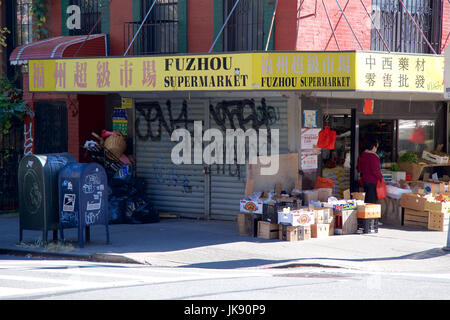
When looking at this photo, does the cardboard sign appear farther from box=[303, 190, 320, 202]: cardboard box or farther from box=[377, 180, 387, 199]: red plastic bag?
box=[377, 180, 387, 199]: red plastic bag

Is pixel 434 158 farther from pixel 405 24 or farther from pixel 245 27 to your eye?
pixel 245 27

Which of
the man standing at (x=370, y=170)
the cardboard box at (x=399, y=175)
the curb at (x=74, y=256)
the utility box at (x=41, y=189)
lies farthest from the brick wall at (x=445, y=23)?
the curb at (x=74, y=256)

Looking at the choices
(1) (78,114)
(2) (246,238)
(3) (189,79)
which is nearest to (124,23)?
(1) (78,114)

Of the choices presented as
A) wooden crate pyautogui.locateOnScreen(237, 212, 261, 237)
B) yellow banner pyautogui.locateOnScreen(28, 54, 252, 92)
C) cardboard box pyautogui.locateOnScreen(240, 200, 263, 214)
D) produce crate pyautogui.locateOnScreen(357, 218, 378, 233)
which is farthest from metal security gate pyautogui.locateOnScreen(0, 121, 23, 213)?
produce crate pyautogui.locateOnScreen(357, 218, 378, 233)

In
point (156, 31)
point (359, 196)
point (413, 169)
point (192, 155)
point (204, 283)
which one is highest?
point (156, 31)

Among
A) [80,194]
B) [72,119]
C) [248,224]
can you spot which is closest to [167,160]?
[72,119]

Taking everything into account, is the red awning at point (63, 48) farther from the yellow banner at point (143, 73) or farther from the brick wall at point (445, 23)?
the brick wall at point (445, 23)

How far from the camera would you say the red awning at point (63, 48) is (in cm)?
1461

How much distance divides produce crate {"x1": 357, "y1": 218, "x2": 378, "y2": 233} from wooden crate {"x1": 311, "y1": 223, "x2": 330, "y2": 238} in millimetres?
779

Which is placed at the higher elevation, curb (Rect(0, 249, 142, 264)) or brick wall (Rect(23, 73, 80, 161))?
brick wall (Rect(23, 73, 80, 161))

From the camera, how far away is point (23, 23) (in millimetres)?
17266

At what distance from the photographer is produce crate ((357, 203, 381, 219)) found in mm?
12766

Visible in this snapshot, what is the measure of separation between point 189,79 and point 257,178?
7.77ft

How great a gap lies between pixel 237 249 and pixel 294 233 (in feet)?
4.34
